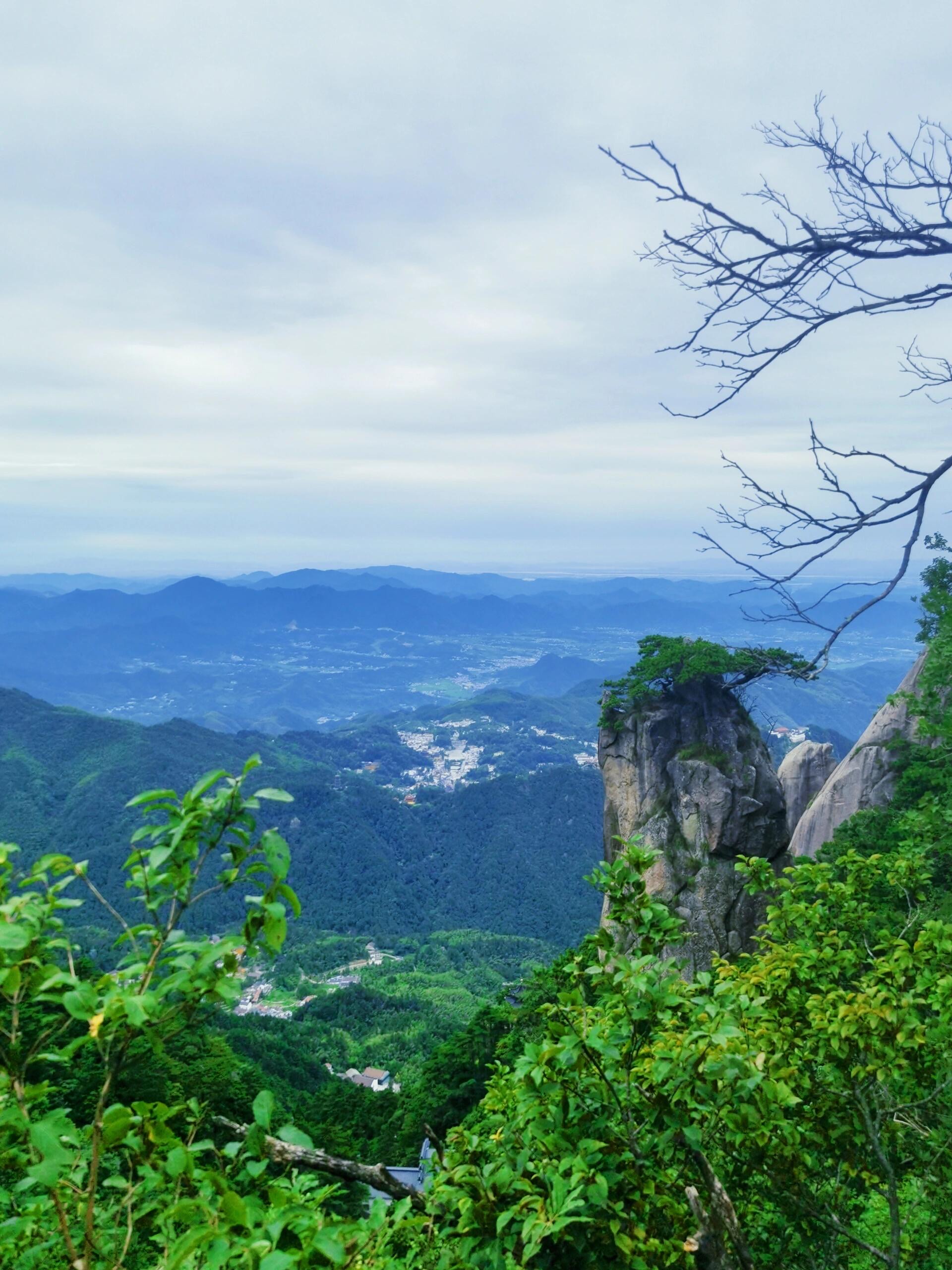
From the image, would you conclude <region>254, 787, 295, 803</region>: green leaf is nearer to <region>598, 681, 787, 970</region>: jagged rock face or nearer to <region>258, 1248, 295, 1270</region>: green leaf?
<region>258, 1248, 295, 1270</region>: green leaf

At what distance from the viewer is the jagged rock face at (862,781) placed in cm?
1923

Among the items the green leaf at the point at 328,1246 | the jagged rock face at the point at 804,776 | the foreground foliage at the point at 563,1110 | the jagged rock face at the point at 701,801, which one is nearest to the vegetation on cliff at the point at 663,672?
the jagged rock face at the point at 701,801

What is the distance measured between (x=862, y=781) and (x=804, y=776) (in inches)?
193

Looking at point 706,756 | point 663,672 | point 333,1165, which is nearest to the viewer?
point 333,1165

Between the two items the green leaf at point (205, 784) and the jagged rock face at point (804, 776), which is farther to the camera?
the jagged rock face at point (804, 776)

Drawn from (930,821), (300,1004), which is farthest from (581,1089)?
(300,1004)

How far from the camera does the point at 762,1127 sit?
3102 mm

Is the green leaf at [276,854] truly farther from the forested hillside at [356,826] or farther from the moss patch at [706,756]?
the forested hillside at [356,826]

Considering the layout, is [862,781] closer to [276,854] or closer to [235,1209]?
[276,854]

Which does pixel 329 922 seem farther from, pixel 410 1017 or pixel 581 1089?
pixel 581 1089

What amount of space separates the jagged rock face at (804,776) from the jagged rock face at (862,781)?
117 inches

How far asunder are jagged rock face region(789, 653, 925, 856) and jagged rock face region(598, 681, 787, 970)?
4.74 feet

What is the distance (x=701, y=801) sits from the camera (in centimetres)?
2125

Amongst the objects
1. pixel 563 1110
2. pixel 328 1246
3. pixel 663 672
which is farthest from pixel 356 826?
pixel 328 1246
